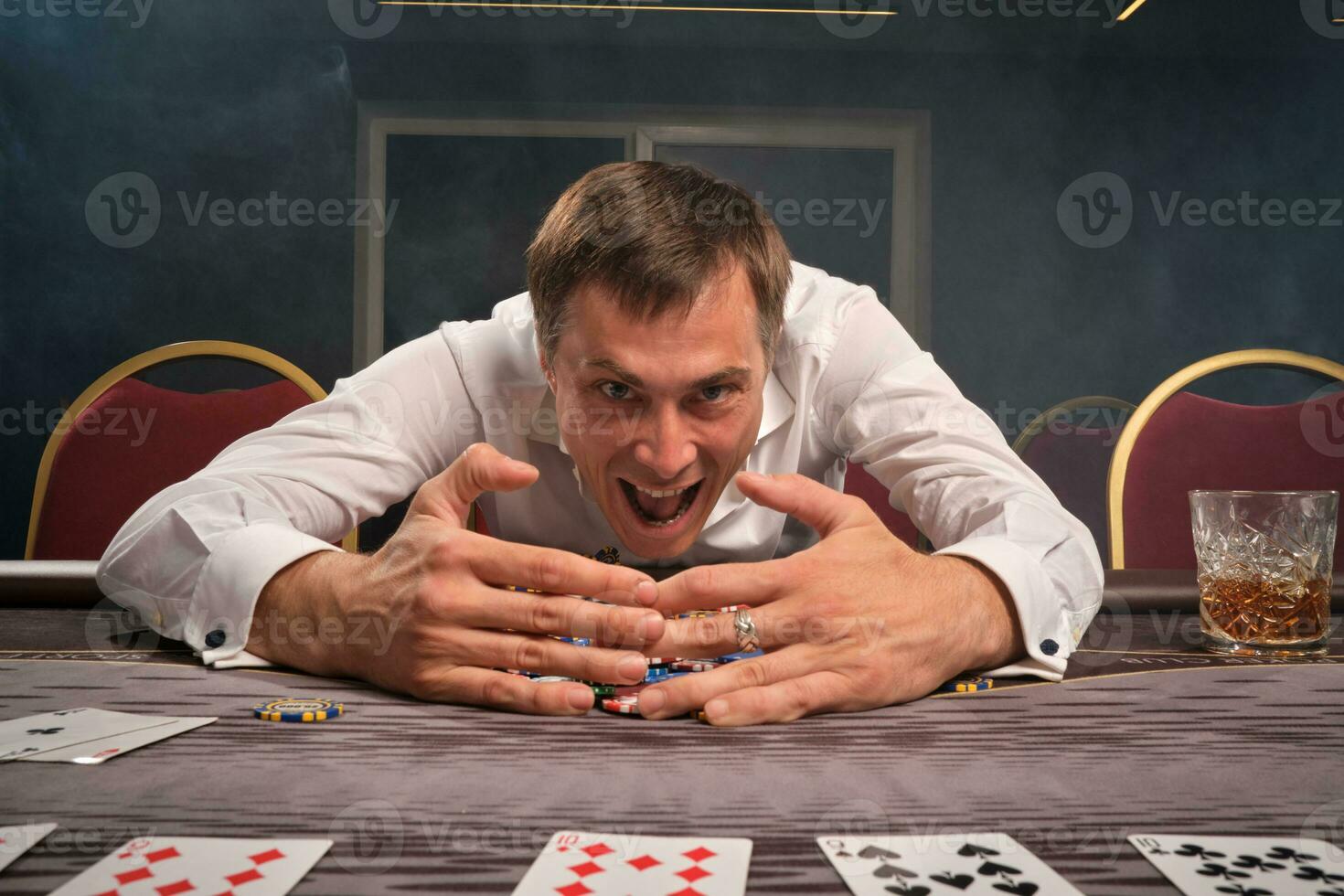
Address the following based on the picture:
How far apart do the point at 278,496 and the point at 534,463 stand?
0.47 metres

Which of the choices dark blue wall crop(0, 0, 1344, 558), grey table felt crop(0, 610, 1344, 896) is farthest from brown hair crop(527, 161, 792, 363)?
dark blue wall crop(0, 0, 1344, 558)

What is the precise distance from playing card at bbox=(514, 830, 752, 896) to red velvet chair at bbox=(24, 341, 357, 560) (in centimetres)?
188

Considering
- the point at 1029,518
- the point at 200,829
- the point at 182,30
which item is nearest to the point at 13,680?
the point at 200,829

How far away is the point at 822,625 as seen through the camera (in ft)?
3.15

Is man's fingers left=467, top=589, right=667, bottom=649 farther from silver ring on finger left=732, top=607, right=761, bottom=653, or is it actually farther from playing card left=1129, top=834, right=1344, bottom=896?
playing card left=1129, top=834, right=1344, bottom=896

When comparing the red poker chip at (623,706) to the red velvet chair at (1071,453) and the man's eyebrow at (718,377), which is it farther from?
the red velvet chair at (1071,453)

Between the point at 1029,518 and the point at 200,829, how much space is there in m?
1.02

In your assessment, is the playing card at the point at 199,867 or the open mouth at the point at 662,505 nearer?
the playing card at the point at 199,867

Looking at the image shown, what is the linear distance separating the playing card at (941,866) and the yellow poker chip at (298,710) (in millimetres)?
475

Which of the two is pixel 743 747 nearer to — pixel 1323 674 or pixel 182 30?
pixel 1323 674

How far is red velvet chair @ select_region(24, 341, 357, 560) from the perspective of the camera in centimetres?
229

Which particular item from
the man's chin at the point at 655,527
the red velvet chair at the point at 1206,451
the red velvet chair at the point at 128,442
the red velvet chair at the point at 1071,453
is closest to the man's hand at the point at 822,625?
the man's chin at the point at 655,527

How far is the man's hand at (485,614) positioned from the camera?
3.06ft

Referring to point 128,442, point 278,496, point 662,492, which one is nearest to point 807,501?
point 662,492
